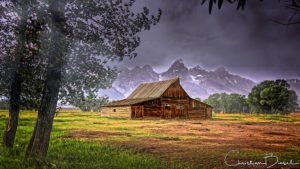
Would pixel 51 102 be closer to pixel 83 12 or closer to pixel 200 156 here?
pixel 83 12

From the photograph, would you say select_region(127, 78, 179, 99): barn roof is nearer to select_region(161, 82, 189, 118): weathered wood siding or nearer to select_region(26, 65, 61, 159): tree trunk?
select_region(161, 82, 189, 118): weathered wood siding

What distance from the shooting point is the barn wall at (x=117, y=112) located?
57.1 meters

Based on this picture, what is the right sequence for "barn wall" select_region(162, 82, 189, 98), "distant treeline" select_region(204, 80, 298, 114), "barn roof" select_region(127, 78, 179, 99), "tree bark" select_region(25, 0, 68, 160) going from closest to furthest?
"tree bark" select_region(25, 0, 68, 160) → "barn wall" select_region(162, 82, 189, 98) → "barn roof" select_region(127, 78, 179, 99) → "distant treeline" select_region(204, 80, 298, 114)

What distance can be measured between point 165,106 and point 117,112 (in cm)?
1194

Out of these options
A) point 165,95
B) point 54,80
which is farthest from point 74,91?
point 165,95

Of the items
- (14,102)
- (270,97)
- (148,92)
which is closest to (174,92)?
(148,92)

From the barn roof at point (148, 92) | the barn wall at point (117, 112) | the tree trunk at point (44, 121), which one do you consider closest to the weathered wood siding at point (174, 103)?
the barn roof at point (148, 92)

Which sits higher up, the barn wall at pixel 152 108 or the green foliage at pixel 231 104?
the green foliage at pixel 231 104

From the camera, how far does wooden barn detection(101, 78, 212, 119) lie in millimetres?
56188

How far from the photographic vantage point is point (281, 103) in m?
93.1

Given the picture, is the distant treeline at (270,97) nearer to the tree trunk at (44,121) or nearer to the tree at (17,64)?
the tree at (17,64)

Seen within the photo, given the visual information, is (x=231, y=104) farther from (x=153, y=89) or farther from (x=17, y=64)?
(x=17, y=64)

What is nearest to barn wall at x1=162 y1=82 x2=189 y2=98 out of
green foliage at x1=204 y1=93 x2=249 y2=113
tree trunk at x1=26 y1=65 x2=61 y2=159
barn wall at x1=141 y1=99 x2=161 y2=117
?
barn wall at x1=141 y1=99 x2=161 y2=117

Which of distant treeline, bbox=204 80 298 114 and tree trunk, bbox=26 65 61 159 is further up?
distant treeline, bbox=204 80 298 114
